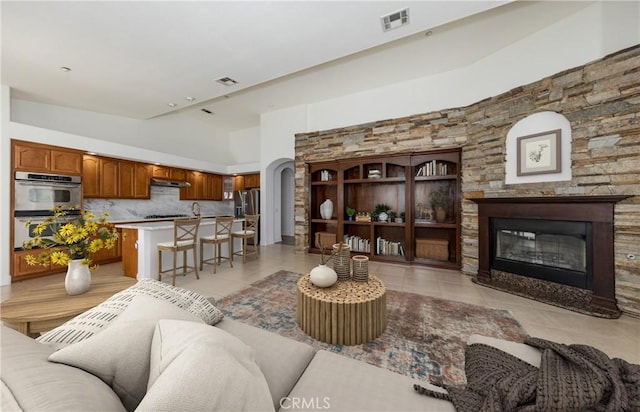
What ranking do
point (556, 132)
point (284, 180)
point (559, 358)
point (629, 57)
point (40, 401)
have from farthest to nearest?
point (284, 180) < point (556, 132) < point (629, 57) < point (559, 358) < point (40, 401)

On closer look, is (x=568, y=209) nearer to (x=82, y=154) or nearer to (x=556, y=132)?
(x=556, y=132)

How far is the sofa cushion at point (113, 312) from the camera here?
0.88 meters

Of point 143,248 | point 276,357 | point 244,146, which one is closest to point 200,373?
point 276,357

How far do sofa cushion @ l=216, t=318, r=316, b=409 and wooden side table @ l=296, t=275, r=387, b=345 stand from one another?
2.18 ft

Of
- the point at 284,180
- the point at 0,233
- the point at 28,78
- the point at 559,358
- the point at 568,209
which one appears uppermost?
the point at 28,78

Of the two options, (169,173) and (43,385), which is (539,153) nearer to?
(43,385)

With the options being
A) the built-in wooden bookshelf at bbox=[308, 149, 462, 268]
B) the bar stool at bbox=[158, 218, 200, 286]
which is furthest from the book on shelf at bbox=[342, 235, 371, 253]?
the bar stool at bbox=[158, 218, 200, 286]

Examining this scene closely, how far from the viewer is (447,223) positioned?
4270 millimetres

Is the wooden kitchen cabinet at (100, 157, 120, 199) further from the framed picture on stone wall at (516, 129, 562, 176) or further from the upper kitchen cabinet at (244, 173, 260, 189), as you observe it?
the framed picture on stone wall at (516, 129, 562, 176)

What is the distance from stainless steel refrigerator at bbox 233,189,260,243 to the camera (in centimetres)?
682

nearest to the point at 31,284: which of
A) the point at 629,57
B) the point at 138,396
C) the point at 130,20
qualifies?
the point at 130,20

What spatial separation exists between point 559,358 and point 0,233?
20.8ft

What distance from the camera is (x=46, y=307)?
1.52 meters

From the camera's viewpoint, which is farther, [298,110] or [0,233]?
[298,110]
